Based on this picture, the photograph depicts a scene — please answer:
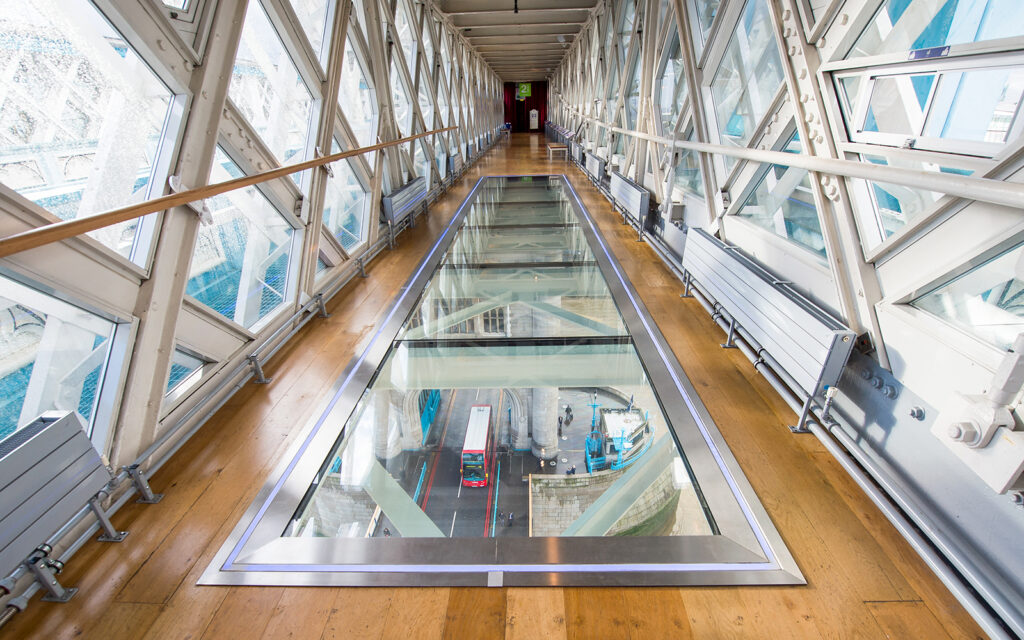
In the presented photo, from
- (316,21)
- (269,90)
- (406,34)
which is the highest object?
(406,34)

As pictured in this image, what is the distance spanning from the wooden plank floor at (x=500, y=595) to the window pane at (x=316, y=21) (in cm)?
346

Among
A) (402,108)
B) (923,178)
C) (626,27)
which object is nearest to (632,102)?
(626,27)

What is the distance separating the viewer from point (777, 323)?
2.47 m

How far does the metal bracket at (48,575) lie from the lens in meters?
1.52

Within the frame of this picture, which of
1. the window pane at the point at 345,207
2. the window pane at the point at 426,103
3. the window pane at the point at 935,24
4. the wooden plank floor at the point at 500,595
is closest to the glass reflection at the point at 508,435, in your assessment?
the wooden plank floor at the point at 500,595

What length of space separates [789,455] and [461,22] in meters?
13.7

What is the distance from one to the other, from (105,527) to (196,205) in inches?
62.0

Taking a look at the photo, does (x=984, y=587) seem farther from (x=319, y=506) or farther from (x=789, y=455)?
(x=319, y=506)

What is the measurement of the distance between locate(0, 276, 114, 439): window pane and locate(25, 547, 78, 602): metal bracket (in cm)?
47

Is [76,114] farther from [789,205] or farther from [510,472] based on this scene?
[789,205]

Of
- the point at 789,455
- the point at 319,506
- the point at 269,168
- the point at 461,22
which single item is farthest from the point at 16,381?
the point at 461,22

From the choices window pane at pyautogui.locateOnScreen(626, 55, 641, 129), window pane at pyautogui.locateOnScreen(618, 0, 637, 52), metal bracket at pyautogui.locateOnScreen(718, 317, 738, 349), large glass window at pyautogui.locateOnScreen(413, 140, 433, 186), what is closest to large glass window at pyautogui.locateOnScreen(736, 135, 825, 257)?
metal bracket at pyautogui.locateOnScreen(718, 317, 738, 349)

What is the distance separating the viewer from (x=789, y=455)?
221 centimetres

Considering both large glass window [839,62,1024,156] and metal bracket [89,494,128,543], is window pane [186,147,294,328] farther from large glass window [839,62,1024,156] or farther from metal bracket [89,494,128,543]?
large glass window [839,62,1024,156]
